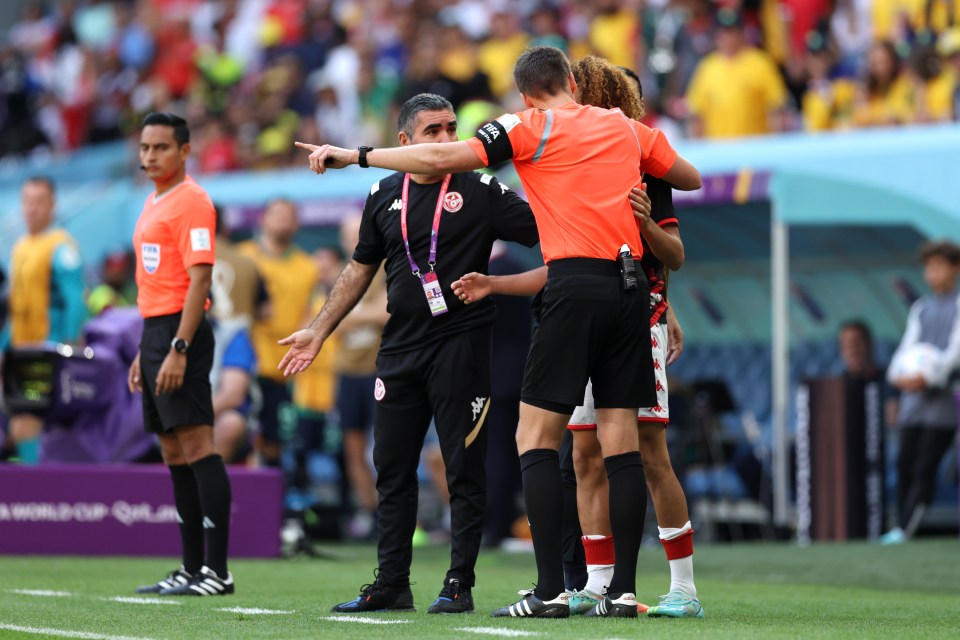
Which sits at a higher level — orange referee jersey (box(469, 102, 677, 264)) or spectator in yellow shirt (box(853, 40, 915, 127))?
spectator in yellow shirt (box(853, 40, 915, 127))

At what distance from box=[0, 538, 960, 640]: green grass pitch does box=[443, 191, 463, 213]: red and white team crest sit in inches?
59.1

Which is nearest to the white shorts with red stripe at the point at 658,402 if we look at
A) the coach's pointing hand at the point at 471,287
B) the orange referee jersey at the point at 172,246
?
the coach's pointing hand at the point at 471,287

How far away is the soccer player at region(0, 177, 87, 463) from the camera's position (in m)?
12.1

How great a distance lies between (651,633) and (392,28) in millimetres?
15379

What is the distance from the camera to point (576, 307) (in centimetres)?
644

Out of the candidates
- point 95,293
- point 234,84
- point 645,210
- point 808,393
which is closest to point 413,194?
point 645,210

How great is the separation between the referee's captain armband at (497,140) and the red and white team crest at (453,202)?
2.01 ft

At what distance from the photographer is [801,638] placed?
5887 millimetres

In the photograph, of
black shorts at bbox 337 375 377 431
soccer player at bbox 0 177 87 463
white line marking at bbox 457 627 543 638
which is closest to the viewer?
white line marking at bbox 457 627 543 638

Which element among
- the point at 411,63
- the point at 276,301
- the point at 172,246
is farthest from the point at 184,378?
the point at 411,63

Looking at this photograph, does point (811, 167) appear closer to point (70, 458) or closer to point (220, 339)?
point (220, 339)

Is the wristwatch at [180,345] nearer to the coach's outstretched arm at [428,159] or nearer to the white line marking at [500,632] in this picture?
the coach's outstretched arm at [428,159]

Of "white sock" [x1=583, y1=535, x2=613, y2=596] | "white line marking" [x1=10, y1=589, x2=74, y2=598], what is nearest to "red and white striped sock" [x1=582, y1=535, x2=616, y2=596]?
"white sock" [x1=583, y1=535, x2=613, y2=596]

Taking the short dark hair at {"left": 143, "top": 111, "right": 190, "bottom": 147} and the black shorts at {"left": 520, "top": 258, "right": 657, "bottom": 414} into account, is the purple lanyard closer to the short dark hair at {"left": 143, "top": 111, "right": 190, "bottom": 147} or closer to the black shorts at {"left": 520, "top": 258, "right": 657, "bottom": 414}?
the black shorts at {"left": 520, "top": 258, "right": 657, "bottom": 414}
